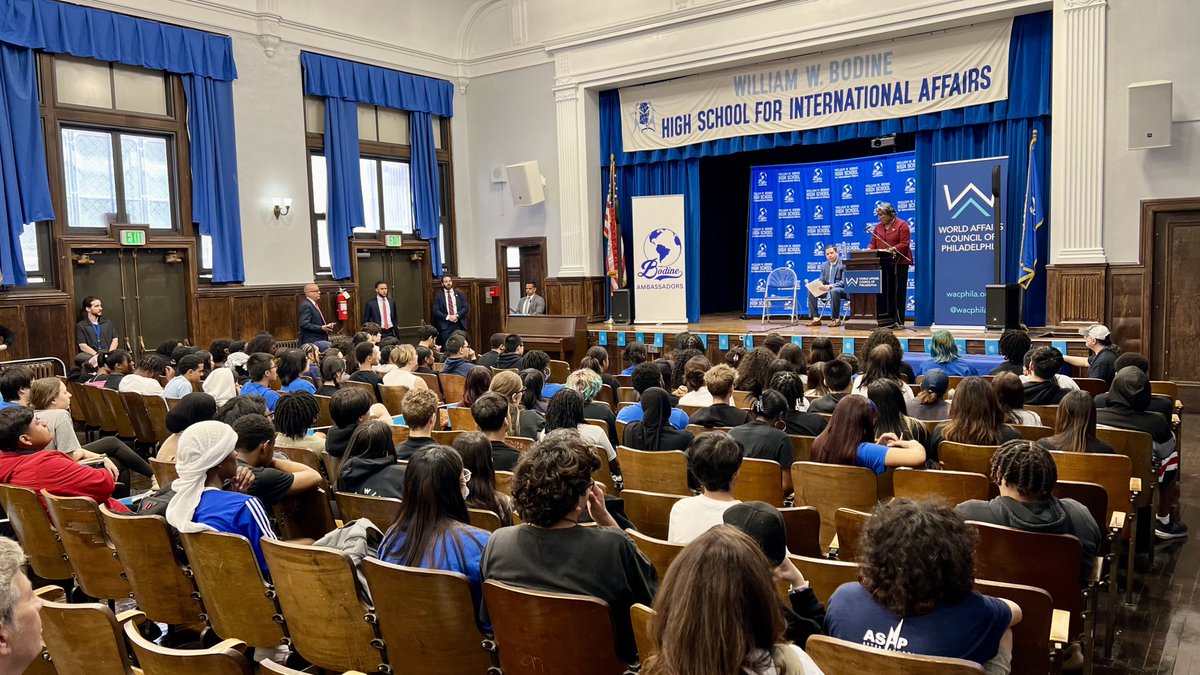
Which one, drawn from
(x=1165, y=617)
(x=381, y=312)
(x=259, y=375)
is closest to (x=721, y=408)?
(x=1165, y=617)

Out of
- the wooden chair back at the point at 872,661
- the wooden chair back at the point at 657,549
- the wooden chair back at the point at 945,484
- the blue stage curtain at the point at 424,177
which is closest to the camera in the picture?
the wooden chair back at the point at 872,661

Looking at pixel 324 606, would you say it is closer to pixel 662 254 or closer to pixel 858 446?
pixel 858 446

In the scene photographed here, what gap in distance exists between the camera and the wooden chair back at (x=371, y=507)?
315cm

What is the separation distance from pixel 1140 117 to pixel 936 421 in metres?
5.77

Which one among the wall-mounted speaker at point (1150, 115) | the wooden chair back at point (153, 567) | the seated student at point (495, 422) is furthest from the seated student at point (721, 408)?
the wall-mounted speaker at point (1150, 115)

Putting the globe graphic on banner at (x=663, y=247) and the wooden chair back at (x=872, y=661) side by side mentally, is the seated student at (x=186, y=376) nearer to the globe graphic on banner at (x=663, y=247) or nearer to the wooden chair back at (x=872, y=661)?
the wooden chair back at (x=872, y=661)


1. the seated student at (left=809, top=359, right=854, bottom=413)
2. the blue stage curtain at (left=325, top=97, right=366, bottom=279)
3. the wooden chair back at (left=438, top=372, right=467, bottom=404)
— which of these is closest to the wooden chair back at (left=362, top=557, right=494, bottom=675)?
the seated student at (left=809, top=359, right=854, bottom=413)

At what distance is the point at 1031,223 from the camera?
377 inches

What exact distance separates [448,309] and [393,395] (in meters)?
6.56

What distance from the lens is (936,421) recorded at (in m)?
4.59

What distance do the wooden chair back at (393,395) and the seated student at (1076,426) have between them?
431 centimetres

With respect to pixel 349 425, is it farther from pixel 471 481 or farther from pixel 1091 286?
pixel 1091 286

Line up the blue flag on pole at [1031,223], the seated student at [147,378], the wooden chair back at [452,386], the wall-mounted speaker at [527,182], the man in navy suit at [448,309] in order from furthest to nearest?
the wall-mounted speaker at [527,182]
the man in navy suit at [448,309]
the blue flag on pole at [1031,223]
the wooden chair back at [452,386]
the seated student at [147,378]

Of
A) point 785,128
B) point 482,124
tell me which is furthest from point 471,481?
point 482,124
